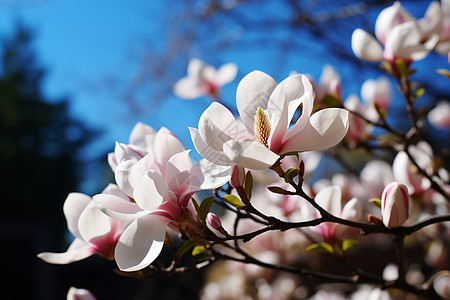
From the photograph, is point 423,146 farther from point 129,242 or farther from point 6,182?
point 6,182

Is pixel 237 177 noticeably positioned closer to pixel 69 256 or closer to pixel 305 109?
pixel 305 109

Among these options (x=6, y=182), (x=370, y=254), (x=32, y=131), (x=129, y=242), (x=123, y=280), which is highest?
(x=32, y=131)

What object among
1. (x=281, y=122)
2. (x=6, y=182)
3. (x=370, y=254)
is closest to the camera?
(x=281, y=122)

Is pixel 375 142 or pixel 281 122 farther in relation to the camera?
pixel 375 142

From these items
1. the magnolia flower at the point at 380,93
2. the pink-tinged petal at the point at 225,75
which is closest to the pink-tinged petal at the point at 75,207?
the magnolia flower at the point at 380,93

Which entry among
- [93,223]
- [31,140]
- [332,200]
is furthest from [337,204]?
[31,140]

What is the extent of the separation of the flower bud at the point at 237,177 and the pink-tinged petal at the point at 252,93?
40mm

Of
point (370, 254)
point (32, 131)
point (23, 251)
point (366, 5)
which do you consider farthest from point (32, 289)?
point (32, 131)

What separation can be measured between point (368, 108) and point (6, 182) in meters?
9.81

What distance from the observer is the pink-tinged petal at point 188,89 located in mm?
1206

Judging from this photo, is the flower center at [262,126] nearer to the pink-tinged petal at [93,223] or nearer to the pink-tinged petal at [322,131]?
the pink-tinged petal at [322,131]

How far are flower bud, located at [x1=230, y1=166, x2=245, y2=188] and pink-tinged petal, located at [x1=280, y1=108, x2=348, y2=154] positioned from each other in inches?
2.2

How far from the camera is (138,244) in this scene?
389mm

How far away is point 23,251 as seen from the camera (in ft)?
16.0
